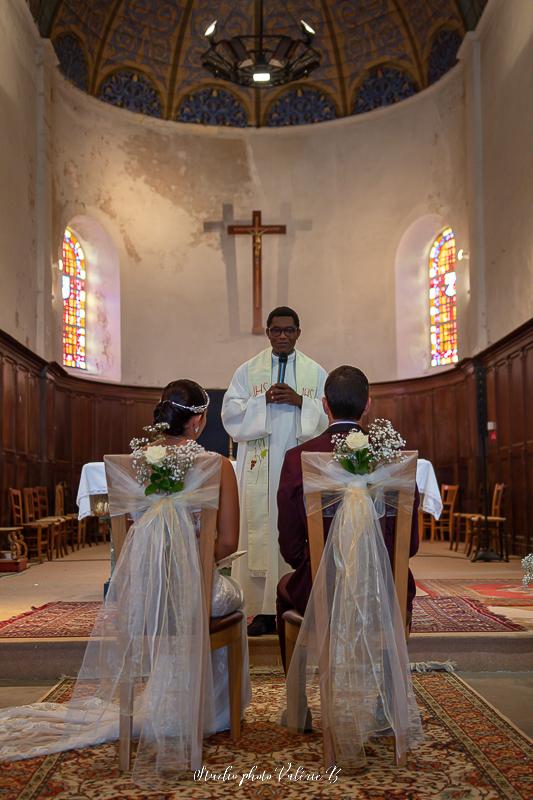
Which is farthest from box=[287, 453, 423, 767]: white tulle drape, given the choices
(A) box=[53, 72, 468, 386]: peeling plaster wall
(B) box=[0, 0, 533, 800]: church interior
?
(A) box=[53, 72, 468, 386]: peeling plaster wall

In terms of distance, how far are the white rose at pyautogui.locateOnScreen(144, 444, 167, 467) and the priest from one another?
1650mm

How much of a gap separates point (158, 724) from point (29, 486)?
9.61 m

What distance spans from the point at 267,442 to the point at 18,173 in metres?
8.59

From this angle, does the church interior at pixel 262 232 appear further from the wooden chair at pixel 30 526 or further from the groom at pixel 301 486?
Result: the groom at pixel 301 486

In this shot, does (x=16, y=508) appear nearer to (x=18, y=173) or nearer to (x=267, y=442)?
(x=18, y=173)

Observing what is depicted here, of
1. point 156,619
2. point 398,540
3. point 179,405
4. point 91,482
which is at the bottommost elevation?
point 156,619

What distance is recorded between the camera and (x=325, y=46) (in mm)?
16078

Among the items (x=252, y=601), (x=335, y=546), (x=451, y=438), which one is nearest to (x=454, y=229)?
(x=451, y=438)

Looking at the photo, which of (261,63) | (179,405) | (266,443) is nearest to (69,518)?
(261,63)

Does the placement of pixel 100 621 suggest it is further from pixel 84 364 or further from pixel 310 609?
pixel 84 364

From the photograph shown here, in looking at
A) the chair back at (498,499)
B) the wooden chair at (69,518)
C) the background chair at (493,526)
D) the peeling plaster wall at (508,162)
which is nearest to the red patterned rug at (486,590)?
the background chair at (493,526)

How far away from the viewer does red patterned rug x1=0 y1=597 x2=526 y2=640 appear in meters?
5.11

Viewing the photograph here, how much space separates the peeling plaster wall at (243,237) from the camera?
619 inches

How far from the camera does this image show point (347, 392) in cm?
361
